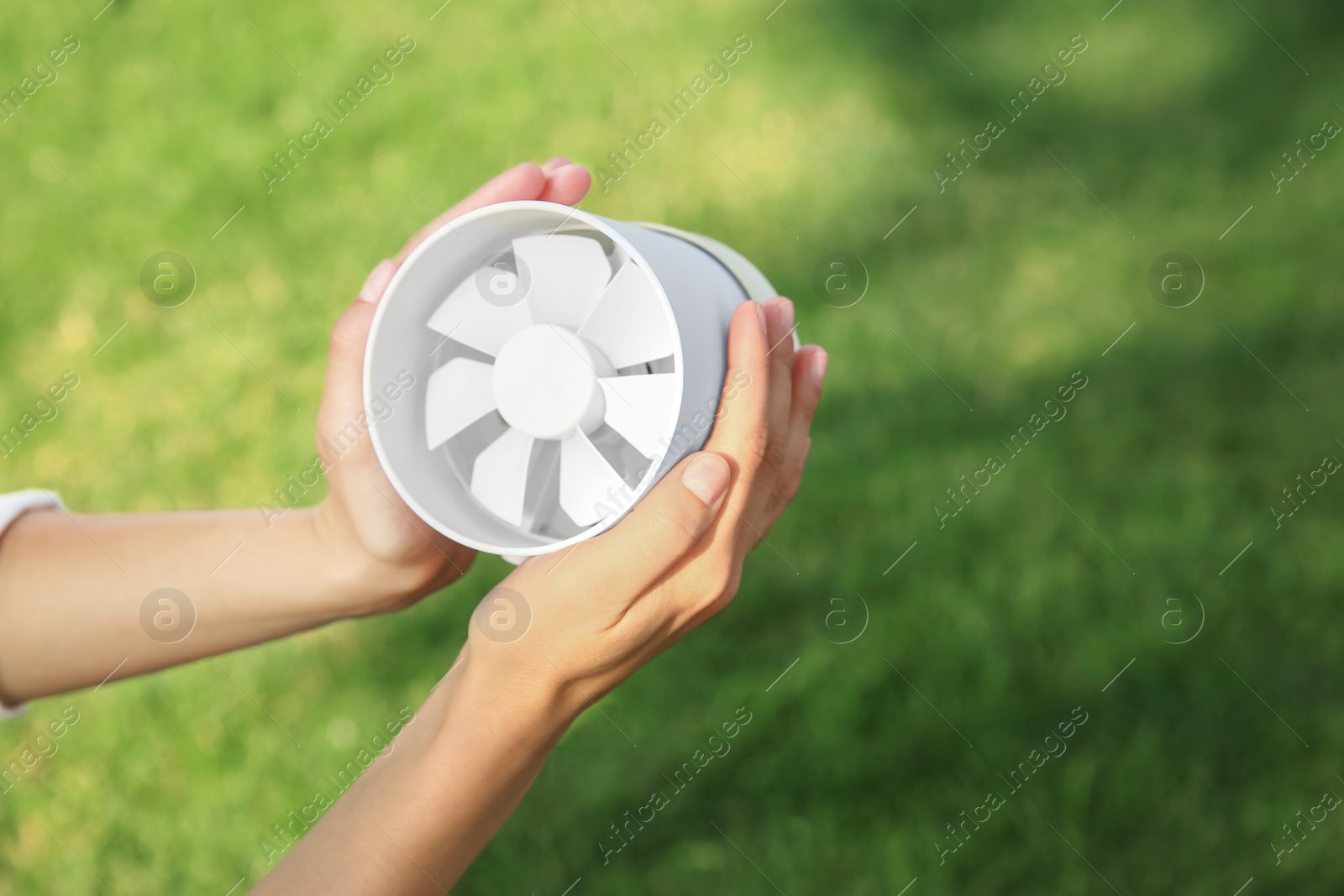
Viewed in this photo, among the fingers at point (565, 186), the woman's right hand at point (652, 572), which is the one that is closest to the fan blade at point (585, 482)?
the woman's right hand at point (652, 572)

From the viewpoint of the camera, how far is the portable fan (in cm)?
209

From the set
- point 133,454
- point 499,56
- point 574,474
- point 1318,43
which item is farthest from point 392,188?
point 1318,43

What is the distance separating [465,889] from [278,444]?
6.57 ft

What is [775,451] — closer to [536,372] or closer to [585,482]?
[585,482]

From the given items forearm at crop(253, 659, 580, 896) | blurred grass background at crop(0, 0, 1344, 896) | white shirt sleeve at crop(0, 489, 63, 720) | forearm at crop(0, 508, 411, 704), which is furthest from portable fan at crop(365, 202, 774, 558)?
blurred grass background at crop(0, 0, 1344, 896)

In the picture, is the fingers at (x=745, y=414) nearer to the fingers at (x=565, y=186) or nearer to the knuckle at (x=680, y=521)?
the knuckle at (x=680, y=521)

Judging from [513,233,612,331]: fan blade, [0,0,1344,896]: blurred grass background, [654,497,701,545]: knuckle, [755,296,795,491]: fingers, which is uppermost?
[513,233,612,331]: fan blade

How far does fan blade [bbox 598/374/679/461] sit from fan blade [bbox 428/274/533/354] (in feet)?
0.92

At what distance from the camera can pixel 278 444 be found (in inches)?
163

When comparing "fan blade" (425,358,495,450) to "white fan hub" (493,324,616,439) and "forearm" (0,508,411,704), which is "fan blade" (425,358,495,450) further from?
"forearm" (0,508,411,704)

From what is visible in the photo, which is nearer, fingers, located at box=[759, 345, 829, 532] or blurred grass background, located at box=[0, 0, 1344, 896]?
fingers, located at box=[759, 345, 829, 532]

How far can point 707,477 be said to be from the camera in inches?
77.1

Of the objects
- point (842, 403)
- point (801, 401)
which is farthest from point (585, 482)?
point (842, 403)

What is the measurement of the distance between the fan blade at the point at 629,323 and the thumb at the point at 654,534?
0.35m
